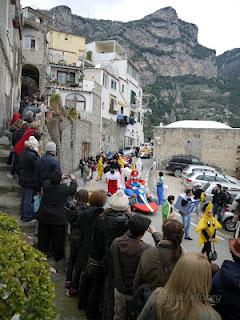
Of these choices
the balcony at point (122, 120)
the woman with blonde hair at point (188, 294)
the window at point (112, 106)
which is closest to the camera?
the woman with blonde hair at point (188, 294)

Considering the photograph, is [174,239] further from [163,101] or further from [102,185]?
[163,101]

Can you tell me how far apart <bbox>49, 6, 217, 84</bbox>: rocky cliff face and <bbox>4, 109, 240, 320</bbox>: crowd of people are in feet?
411

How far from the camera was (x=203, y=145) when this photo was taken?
37469mm

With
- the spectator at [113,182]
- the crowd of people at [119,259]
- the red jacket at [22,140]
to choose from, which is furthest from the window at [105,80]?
the red jacket at [22,140]

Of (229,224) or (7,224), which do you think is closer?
(7,224)

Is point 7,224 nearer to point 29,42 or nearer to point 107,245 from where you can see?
point 107,245

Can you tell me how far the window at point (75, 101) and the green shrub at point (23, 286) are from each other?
37.2 metres

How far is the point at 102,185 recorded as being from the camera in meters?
22.5

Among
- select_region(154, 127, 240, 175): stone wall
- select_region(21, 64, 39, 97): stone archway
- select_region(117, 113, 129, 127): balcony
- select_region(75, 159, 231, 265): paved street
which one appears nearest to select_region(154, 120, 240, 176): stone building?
select_region(154, 127, 240, 175): stone wall

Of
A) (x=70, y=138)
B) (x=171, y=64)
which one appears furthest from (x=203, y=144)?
(x=171, y=64)

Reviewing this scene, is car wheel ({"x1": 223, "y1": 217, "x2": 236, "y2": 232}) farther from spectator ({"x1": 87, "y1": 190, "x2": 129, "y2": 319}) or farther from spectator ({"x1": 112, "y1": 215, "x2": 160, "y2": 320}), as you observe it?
spectator ({"x1": 112, "y1": 215, "x2": 160, "y2": 320})

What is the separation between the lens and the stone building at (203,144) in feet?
121

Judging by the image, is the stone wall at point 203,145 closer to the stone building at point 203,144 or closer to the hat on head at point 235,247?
the stone building at point 203,144

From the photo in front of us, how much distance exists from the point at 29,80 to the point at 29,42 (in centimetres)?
390
